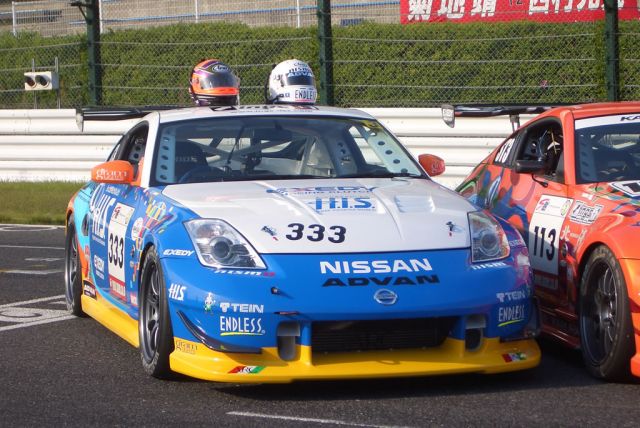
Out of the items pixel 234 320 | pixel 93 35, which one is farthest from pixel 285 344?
pixel 93 35

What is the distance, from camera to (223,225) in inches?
239

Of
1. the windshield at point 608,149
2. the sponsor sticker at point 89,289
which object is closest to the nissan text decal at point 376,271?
the windshield at point 608,149

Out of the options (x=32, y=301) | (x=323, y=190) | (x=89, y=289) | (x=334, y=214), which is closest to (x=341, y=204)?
(x=334, y=214)

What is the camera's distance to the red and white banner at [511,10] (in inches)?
784

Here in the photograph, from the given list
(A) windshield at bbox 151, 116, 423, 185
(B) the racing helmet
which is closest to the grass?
(B) the racing helmet

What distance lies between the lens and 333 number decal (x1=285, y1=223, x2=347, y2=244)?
593 centimetres

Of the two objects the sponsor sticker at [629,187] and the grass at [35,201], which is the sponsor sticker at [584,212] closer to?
the sponsor sticker at [629,187]

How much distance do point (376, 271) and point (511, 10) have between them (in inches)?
702

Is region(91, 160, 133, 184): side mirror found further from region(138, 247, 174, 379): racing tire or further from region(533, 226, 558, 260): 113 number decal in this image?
region(533, 226, 558, 260): 113 number decal

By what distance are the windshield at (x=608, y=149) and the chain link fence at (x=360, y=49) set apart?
7823mm

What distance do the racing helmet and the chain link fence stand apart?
13.1 ft

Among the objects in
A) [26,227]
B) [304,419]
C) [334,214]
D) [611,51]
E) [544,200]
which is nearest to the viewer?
[304,419]

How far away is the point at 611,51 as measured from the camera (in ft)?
49.9

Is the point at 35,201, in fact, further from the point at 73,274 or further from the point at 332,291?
the point at 332,291
